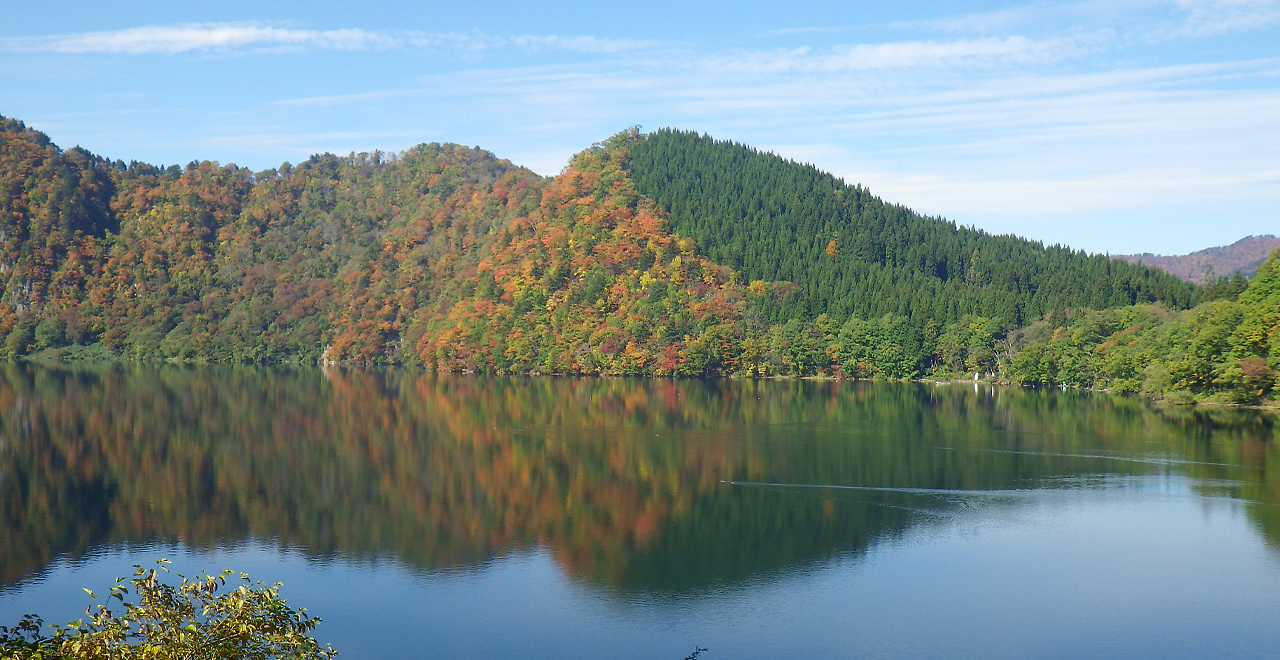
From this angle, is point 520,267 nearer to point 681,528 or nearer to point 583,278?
point 583,278

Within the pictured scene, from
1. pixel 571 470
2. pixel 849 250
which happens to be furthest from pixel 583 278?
pixel 571 470

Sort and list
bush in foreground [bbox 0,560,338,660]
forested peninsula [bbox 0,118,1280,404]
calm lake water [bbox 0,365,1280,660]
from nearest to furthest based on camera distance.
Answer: bush in foreground [bbox 0,560,338,660] → calm lake water [bbox 0,365,1280,660] → forested peninsula [bbox 0,118,1280,404]

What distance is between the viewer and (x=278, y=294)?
157 meters

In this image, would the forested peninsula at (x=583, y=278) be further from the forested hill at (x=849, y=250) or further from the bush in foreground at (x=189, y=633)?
the bush in foreground at (x=189, y=633)

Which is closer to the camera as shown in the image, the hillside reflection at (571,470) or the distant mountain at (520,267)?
the hillside reflection at (571,470)

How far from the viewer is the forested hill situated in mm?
111562

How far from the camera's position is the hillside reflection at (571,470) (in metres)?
29.3

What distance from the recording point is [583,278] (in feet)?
406

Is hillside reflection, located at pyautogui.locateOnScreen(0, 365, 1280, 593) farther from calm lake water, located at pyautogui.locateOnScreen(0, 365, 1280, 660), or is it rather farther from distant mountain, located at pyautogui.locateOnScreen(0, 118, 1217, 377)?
distant mountain, located at pyautogui.locateOnScreen(0, 118, 1217, 377)

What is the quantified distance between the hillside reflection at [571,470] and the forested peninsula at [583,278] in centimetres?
2533

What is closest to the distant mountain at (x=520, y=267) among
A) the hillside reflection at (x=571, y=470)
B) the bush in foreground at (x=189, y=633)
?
the hillside reflection at (x=571, y=470)

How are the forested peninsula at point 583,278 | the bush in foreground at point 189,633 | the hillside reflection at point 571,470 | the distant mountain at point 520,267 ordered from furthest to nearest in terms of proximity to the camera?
the distant mountain at point 520,267 → the forested peninsula at point 583,278 → the hillside reflection at point 571,470 → the bush in foreground at point 189,633

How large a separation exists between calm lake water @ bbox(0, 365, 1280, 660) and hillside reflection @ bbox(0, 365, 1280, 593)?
0.59 feet

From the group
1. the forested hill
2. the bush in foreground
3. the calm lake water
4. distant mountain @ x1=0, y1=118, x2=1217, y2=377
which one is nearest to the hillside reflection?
the calm lake water
